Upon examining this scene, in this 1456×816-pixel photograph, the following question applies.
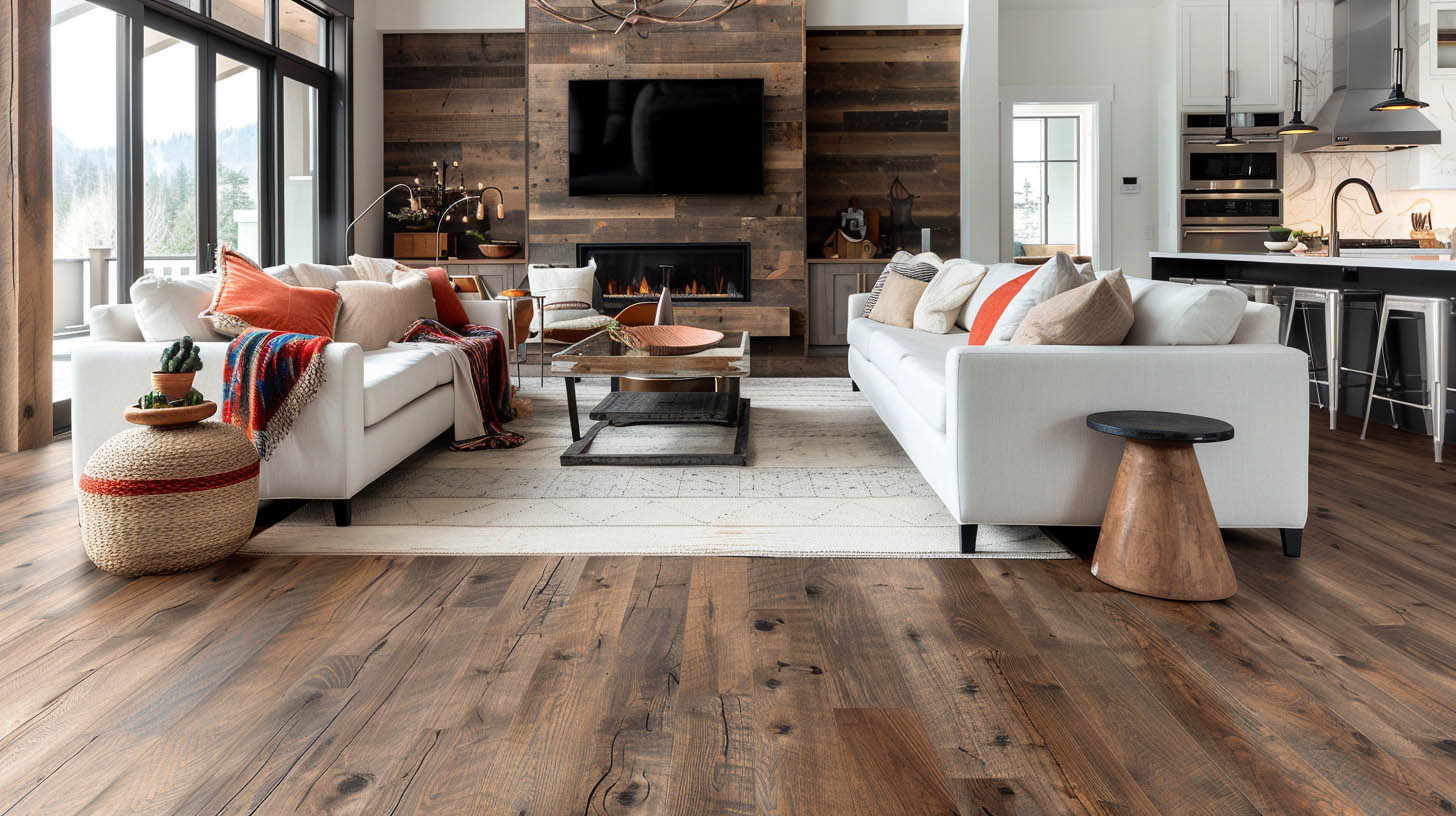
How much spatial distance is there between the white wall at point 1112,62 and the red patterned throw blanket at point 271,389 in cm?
727

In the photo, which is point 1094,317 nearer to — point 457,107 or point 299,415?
point 299,415

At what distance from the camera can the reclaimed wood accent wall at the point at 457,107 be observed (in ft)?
27.5

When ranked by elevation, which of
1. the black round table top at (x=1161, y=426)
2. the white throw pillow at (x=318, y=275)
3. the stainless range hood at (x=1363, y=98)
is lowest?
the black round table top at (x=1161, y=426)

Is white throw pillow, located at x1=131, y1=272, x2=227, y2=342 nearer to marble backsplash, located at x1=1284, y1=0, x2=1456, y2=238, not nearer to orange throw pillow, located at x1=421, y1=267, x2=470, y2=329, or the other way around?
orange throw pillow, located at x1=421, y1=267, x2=470, y2=329

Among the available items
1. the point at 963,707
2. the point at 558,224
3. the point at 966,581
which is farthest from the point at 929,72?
the point at 963,707

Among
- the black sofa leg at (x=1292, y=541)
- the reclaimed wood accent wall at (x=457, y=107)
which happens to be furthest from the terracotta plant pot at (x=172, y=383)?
the reclaimed wood accent wall at (x=457, y=107)

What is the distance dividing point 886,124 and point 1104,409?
6219 millimetres

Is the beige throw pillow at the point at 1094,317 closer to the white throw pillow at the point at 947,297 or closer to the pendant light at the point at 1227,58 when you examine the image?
the white throw pillow at the point at 947,297

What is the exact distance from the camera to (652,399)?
4953mm

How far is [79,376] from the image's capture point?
3105 mm

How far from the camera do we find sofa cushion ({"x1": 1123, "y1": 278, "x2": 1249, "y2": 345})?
288cm

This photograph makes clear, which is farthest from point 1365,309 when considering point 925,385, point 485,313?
point 485,313

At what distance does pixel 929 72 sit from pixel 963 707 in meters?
7.52

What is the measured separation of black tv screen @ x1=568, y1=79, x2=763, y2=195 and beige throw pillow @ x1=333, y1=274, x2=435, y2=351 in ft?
11.2
